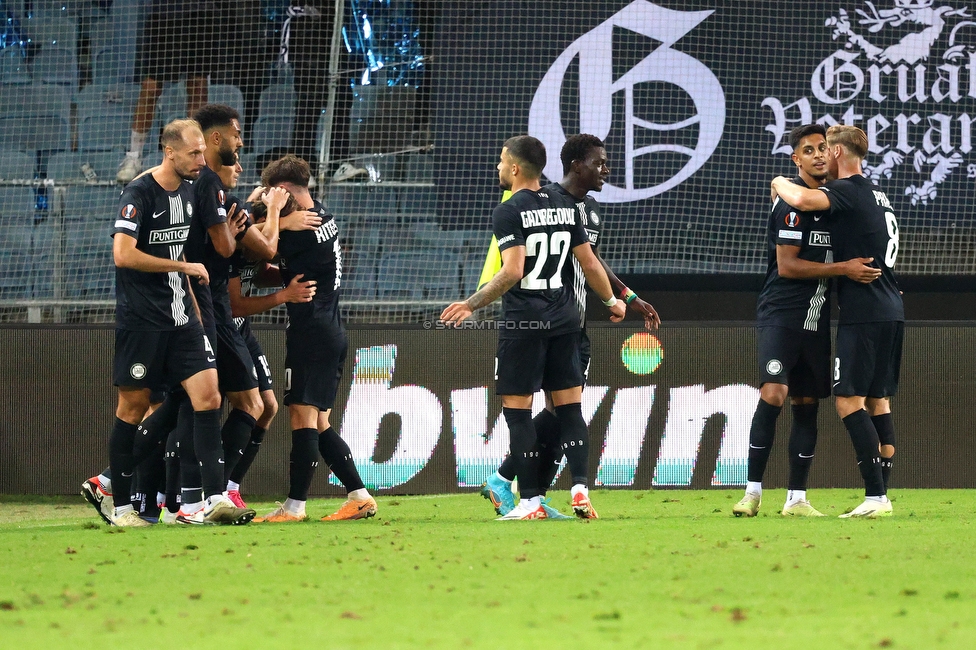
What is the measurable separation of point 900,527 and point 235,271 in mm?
3544

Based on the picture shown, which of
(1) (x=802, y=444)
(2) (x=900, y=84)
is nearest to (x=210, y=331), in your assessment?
(1) (x=802, y=444)

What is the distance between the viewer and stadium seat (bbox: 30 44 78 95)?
11.5 m

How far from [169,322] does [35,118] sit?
6.47m

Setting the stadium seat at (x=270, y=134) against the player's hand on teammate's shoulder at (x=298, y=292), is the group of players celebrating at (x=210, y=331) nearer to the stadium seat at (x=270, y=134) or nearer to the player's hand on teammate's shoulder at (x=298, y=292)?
the player's hand on teammate's shoulder at (x=298, y=292)

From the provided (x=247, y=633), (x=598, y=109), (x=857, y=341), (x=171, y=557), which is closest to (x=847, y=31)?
(x=598, y=109)

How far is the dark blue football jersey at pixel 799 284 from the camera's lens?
6.34 metres

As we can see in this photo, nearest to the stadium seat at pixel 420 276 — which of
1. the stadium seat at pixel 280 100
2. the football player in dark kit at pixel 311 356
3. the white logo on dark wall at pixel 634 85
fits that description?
the white logo on dark wall at pixel 634 85

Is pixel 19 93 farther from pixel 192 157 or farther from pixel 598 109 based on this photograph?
pixel 192 157

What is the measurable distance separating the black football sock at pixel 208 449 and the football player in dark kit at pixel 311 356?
47cm

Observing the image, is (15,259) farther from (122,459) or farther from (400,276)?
(122,459)

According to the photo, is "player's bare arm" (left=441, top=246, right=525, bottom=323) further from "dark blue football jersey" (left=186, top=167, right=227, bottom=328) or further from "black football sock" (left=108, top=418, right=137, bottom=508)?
"black football sock" (left=108, top=418, right=137, bottom=508)

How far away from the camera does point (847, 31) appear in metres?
10.6

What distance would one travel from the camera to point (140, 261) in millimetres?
5676

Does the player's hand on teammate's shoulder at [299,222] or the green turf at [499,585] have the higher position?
the player's hand on teammate's shoulder at [299,222]
